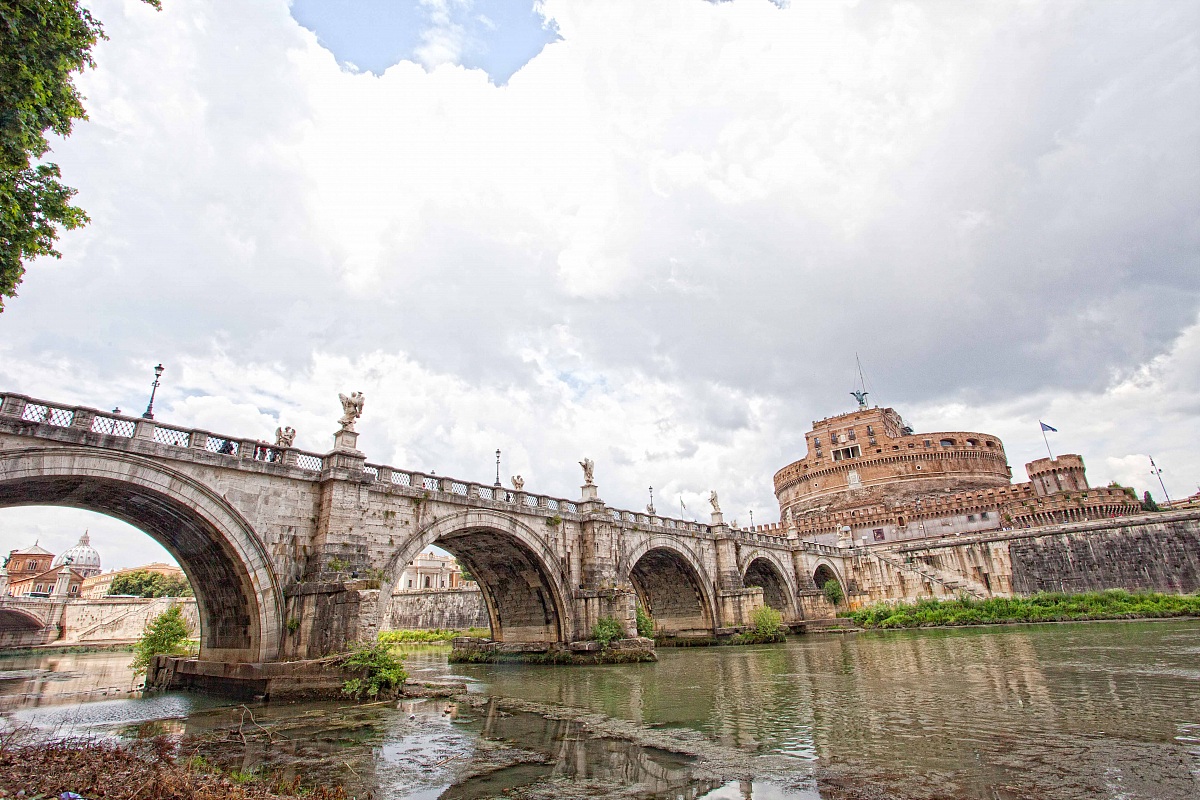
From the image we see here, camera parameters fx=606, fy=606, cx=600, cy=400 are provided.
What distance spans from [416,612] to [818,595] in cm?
3747

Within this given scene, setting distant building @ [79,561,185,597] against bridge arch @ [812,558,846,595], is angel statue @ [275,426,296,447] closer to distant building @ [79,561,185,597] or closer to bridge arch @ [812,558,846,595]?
bridge arch @ [812,558,846,595]

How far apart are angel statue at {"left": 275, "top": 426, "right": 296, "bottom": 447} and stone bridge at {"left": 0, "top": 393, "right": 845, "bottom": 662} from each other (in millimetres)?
443

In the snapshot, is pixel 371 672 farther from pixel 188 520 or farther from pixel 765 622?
pixel 765 622

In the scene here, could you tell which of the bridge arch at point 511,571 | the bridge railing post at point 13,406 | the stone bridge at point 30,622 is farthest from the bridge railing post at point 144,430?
the stone bridge at point 30,622

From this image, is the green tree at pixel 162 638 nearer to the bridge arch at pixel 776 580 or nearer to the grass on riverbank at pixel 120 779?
the grass on riverbank at pixel 120 779

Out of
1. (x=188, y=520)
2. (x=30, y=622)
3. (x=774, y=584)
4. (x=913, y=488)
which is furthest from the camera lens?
(x=913, y=488)

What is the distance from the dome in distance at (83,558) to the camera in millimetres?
90250

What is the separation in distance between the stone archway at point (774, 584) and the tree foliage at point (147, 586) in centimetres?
6773

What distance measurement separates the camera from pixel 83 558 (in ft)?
300

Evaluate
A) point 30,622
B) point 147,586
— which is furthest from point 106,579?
point 30,622

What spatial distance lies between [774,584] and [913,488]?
107 feet

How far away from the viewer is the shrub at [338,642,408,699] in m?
15.4

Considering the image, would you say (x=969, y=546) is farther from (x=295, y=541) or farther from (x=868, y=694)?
(x=295, y=541)

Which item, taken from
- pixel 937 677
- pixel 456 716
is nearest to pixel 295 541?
pixel 456 716
